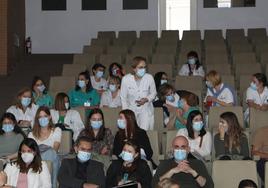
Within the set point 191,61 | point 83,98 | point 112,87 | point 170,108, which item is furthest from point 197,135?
point 191,61

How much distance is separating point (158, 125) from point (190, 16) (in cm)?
974

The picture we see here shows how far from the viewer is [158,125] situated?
1075 centimetres

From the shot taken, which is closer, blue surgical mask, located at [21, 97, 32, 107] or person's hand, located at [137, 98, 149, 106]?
person's hand, located at [137, 98, 149, 106]

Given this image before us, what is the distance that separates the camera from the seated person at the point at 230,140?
9.13 m

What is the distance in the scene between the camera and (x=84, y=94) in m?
12.0

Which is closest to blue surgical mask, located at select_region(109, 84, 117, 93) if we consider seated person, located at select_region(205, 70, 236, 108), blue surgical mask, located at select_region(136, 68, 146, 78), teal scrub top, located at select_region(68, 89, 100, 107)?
teal scrub top, located at select_region(68, 89, 100, 107)

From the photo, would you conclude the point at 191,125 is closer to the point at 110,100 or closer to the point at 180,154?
the point at 180,154

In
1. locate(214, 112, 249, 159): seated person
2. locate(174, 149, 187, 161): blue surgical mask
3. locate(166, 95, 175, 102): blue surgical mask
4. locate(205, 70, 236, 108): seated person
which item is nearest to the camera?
locate(174, 149, 187, 161): blue surgical mask

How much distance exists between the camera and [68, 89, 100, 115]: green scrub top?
11.9 m

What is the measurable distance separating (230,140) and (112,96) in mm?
3032

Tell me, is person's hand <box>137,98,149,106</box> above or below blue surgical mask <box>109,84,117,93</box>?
below

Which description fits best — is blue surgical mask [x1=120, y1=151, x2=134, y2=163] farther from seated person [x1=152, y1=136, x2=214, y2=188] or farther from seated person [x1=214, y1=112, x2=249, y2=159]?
seated person [x1=214, y1=112, x2=249, y2=159]

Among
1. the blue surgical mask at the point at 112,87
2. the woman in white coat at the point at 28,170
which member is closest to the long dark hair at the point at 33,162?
the woman in white coat at the point at 28,170

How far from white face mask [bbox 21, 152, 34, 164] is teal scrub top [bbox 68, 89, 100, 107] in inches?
142
